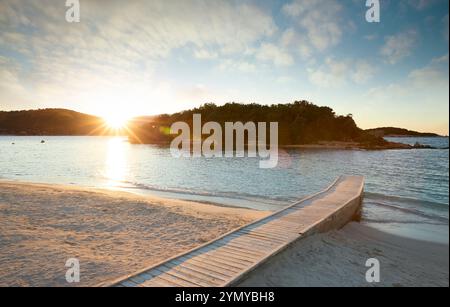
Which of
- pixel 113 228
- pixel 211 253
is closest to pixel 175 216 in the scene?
pixel 113 228

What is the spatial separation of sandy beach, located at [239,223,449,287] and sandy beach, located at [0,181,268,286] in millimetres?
3833

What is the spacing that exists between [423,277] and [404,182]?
23.0 meters

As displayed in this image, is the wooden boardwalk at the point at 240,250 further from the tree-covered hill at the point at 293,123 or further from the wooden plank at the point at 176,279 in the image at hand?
the tree-covered hill at the point at 293,123

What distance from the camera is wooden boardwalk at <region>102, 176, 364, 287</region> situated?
610cm

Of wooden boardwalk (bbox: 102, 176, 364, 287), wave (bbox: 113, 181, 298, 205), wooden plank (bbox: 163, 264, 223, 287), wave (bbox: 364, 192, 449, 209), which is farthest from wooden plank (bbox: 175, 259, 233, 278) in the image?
wave (bbox: 364, 192, 449, 209)

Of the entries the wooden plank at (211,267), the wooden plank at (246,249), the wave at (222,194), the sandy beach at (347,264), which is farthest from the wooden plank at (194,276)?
the wave at (222,194)

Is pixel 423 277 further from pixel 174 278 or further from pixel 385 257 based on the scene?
pixel 174 278

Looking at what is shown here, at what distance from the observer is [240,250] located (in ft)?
25.4

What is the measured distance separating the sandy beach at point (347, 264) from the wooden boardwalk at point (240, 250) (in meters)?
0.34

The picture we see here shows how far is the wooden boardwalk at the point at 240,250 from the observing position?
6.10 meters

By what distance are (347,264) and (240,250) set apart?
360cm

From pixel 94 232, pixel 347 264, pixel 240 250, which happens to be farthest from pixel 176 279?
pixel 94 232

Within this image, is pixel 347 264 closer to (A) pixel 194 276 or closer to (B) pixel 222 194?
(A) pixel 194 276

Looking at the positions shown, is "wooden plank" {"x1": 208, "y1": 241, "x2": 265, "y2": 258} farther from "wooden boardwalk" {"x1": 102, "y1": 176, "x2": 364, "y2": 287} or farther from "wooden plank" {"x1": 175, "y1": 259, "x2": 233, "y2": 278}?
"wooden plank" {"x1": 175, "y1": 259, "x2": 233, "y2": 278}
